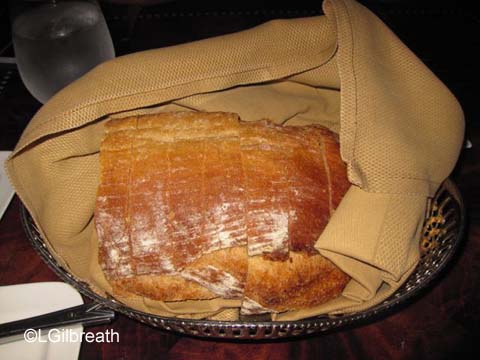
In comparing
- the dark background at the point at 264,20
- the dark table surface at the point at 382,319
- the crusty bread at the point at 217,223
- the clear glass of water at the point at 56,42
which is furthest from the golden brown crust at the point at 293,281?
the dark background at the point at 264,20

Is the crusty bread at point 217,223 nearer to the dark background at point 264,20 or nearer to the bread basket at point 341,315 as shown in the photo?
the bread basket at point 341,315

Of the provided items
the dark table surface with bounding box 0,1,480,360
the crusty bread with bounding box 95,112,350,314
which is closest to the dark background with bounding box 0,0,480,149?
the dark table surface with bounding box 0,1,480,360

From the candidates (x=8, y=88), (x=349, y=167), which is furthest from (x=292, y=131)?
(x=8, y=88)

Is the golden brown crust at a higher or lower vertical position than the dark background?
lower

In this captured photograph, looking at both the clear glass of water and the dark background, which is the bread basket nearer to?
the clear glass of water

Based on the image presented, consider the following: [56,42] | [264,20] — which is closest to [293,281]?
[56,42]

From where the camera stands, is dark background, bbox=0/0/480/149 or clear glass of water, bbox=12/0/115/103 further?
dark background, bbox=0/0/480/149
